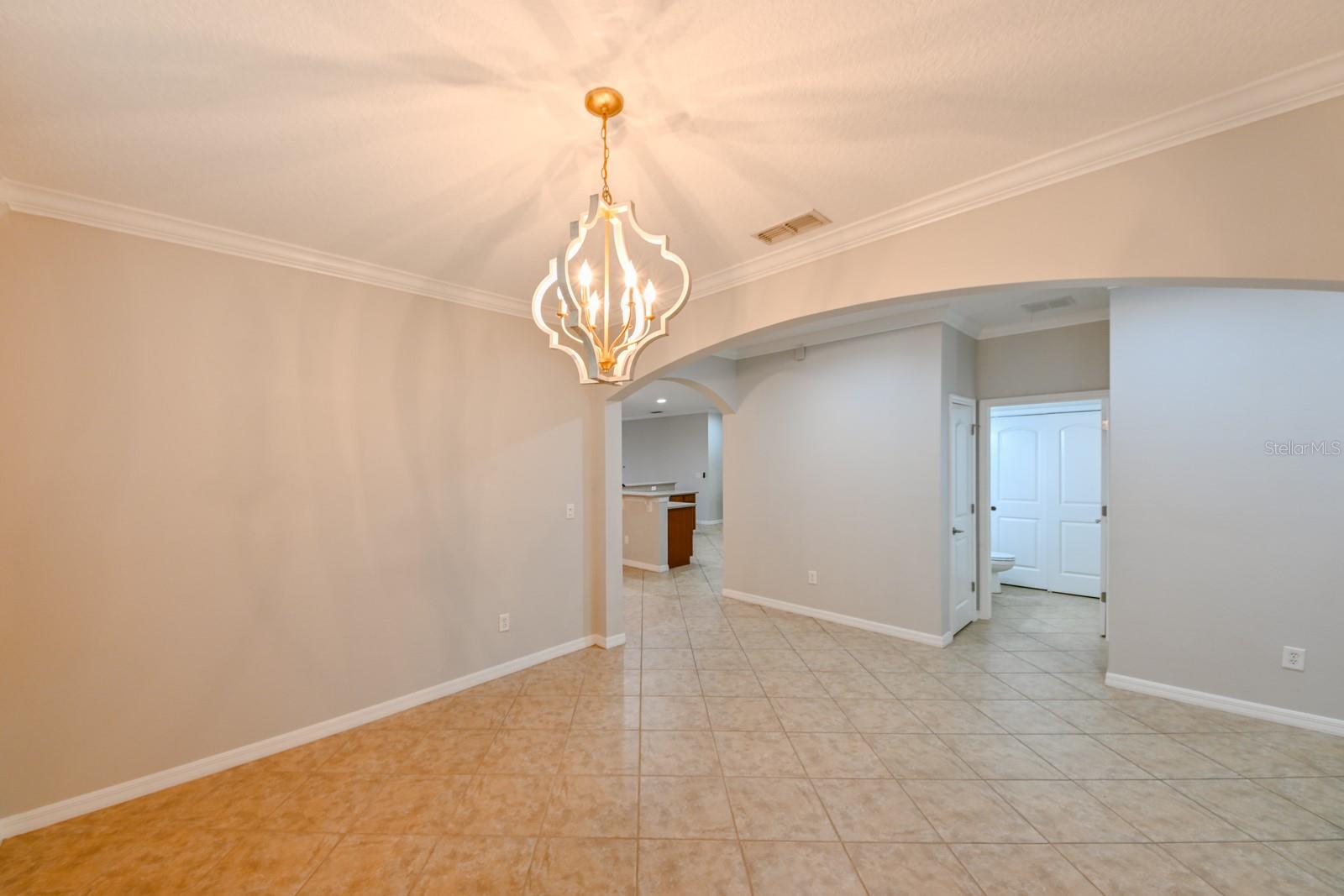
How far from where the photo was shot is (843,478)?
4547mm

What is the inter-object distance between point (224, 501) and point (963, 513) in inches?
204

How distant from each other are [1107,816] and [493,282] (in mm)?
4139

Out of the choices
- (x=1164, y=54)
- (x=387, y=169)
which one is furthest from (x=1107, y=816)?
(x=387, y=169)

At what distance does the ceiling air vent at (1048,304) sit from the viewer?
3698 mm

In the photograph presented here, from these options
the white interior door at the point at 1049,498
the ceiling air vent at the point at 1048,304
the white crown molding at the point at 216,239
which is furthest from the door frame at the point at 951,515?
the white crown molding at the point at 216,239

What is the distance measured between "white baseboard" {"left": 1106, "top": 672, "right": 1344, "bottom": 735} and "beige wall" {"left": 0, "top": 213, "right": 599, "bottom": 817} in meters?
Answer: 4.13

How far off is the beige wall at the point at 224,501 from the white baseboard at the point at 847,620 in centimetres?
253

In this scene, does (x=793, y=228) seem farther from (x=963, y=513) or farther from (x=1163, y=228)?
(x=963, y=513)

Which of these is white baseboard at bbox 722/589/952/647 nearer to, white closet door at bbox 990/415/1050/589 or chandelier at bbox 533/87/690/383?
white closet door at bbox 990/415/1050/589

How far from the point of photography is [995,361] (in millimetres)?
4590

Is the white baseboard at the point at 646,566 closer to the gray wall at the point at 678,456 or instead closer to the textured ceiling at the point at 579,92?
the gray wall at the point at 678,456

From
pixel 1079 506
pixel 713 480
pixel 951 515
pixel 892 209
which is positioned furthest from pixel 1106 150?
pixel 713 480

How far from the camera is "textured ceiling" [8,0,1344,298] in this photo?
1.33 metres

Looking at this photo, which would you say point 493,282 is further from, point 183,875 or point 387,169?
point 183,875
